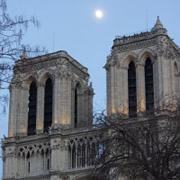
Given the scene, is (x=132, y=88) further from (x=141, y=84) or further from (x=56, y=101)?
(x=56, y=101)

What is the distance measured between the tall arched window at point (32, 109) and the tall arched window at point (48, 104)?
123cm

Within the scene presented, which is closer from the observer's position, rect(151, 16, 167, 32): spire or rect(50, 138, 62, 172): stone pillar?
rect(50, 138, 62, 172): stone pillar

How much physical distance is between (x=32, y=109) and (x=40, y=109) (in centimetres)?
177

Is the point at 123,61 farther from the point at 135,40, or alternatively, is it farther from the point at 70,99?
the point at 70,99

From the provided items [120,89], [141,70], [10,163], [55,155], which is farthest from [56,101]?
[141,70]

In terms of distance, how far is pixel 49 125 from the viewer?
189 feet

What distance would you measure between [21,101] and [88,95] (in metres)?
7.27

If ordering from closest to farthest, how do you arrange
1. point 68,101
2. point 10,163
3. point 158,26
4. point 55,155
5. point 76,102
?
point 55,155, point 158,26, point 10,163, point 68,101, point 76,102

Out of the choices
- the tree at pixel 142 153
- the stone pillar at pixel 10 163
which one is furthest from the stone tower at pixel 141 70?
the tree at pixel 142 153

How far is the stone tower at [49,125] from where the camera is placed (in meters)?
54.9

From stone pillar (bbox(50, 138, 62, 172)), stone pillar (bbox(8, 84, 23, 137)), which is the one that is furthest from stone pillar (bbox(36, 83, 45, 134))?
stone pillar (bbox(50, 138, 62, 172))

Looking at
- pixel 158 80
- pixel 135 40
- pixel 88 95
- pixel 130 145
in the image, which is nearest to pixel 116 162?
pixel 130 145

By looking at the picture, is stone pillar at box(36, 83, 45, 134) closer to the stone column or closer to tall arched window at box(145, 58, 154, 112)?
the stone column

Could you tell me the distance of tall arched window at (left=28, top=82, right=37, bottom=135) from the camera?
2305 inches
